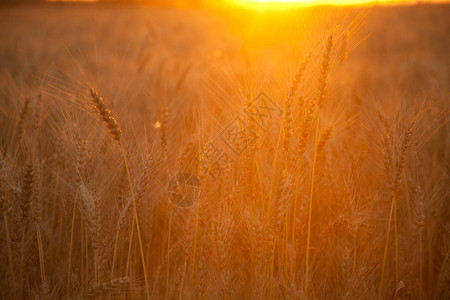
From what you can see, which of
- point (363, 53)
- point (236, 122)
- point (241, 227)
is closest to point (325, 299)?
point (241, 227)

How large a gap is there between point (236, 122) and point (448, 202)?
1.70 meters

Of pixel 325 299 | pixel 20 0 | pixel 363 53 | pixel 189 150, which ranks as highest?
pixel 20 0

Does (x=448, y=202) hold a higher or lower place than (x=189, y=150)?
lower

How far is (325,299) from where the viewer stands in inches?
53.2

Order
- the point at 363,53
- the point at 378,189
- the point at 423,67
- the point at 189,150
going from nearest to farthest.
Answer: the point at 189,150 < the point at 378,189 < the point at 423,67 < the point at 363,53

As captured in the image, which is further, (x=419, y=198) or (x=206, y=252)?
(x=419, y=198)

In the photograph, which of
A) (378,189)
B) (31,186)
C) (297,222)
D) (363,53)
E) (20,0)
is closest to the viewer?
(31,186)

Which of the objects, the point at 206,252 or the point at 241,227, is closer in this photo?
the point at 206,252

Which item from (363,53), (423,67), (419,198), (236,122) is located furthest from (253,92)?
(363,53)

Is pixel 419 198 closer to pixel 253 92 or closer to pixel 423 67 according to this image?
pixel 253 92

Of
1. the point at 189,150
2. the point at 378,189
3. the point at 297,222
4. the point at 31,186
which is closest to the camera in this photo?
the point at 31,186

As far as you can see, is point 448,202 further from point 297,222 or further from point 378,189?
point 297,222

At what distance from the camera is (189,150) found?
4.88 ft

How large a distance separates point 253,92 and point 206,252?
69 centimetres
